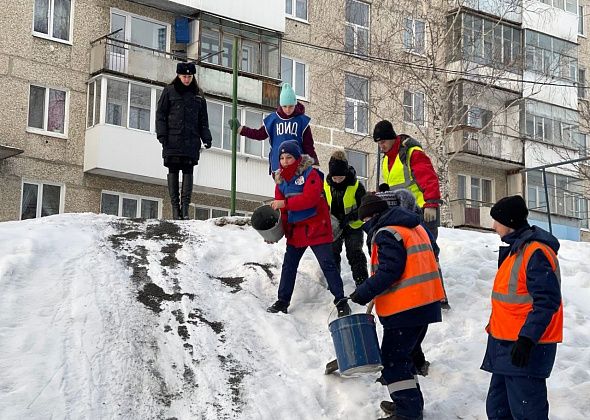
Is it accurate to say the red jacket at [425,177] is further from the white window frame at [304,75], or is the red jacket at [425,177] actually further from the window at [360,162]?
the window at [360,162]

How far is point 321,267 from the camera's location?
8188 mm

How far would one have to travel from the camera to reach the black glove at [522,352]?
18.2 feet

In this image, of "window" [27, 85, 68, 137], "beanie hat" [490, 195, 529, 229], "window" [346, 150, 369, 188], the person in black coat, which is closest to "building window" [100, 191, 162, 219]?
"window" [27, 85, 68, 137]

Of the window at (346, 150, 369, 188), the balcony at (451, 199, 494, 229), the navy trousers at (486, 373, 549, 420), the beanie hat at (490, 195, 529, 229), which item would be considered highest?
the window at (346, 150, 369, 188)

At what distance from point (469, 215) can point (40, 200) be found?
48.5 ft

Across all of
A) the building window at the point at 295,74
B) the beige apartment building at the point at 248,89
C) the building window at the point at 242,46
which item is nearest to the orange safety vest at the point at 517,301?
the beige apartment building at the point at 248,89

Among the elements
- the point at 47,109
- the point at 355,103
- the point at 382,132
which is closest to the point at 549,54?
the point at 355,103

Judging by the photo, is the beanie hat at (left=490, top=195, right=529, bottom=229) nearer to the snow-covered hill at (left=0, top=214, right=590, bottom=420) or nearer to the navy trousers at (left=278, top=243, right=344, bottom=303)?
the snow-covered hill at (left=0, top=214, right=590, bottom=420)

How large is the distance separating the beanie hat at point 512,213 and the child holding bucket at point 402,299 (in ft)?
2.19

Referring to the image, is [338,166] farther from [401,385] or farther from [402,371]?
[401,385]

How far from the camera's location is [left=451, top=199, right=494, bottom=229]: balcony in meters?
30.9

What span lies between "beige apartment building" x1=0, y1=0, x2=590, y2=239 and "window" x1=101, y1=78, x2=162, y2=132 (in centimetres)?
3

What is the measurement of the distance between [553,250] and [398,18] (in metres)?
21.3

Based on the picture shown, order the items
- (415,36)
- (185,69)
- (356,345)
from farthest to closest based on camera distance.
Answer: (415,36), (185,69), (356,345)
